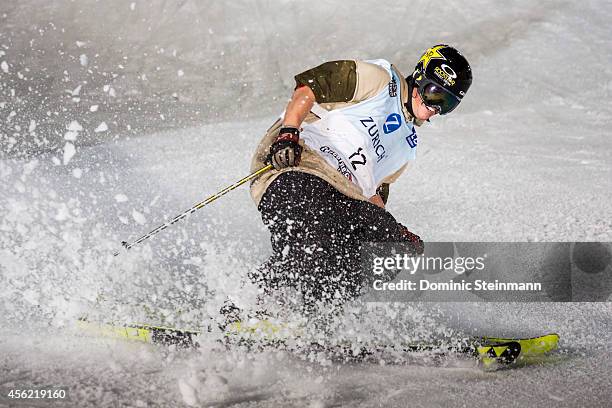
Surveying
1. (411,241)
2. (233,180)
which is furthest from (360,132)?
(233,180)

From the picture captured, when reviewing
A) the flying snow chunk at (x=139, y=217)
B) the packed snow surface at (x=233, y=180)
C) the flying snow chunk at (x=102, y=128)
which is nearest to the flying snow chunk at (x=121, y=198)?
the packed snow surface at (x=233, y=180)

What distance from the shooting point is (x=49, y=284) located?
176 inches

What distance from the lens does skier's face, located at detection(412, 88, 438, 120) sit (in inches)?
150

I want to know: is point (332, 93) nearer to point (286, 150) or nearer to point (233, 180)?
point (286, 150)

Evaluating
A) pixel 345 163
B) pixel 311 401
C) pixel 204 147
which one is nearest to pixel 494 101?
pixel 204 147

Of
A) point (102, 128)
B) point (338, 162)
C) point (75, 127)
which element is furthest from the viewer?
point (102, 128)

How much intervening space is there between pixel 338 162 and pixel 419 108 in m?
0.60

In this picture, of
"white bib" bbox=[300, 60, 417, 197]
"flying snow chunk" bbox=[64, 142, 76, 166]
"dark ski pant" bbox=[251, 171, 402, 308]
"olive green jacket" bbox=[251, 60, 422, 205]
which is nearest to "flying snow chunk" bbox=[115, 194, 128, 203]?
"flying snow chunk" bbox=[64, 142, 76, 166]

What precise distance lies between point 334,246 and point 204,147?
5.52 meters

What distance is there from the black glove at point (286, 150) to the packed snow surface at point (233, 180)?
974mm

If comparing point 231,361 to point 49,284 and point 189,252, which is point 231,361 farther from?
point 189,252

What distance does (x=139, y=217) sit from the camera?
21.2 feet

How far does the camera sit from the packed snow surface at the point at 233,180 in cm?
348

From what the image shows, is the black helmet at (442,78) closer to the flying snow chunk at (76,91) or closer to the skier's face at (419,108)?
the skier's face at (419,108)
